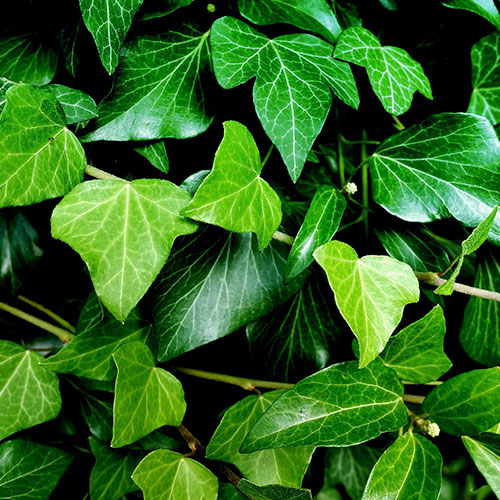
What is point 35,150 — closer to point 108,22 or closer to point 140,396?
point 108,22

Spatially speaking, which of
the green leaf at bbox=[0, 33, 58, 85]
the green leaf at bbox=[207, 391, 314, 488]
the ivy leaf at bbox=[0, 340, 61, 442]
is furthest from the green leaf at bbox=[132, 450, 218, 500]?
the green leaf at bbox=[0, 33, 58, 85]

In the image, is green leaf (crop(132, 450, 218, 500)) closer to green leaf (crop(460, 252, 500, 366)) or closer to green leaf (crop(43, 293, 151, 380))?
green leaf (crop(43, 293, 151, 380))

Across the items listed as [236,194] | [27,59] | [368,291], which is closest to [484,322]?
[368,291]

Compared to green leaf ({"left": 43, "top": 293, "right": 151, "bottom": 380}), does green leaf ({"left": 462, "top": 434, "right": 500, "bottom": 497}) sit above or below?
below

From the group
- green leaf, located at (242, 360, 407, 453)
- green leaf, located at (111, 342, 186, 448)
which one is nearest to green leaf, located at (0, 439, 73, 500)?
green leaf, located at (111, 342, 186, 448)

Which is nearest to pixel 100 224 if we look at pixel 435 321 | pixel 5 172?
pixel 5 172

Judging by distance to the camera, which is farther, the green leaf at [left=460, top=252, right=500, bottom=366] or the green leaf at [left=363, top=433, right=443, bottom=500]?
the green leaf at [left=460, top=252, right=500, bottom=366]

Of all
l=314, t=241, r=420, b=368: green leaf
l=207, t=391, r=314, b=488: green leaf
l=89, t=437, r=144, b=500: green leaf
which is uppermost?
l=314, t=241, r=420, b=368: green leaf
